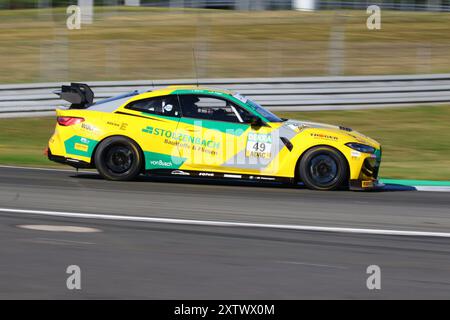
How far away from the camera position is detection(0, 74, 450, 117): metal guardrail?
2064cm

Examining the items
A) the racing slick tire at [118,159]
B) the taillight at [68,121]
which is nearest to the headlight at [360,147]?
the racing slick tire at [118,159]

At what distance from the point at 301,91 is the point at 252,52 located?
6.59 meters

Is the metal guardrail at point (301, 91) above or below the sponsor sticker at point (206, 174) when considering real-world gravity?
above

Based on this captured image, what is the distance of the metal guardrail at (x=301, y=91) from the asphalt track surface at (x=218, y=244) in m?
8.20

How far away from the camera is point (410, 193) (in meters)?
12.5

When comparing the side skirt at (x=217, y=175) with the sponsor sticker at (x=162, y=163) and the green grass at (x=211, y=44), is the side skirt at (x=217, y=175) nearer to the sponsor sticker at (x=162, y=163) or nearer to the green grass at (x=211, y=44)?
the sponsor sticker at (x=162, y=163)

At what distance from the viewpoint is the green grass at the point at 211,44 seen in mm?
25828

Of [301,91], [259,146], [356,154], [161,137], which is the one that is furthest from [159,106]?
[301,91]

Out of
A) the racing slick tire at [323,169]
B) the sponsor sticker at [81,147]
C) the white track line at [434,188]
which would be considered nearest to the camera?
the racing slick tire at [323,169]

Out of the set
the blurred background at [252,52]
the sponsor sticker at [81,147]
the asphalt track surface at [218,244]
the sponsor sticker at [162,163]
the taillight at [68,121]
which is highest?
the blurred background at [252,52]

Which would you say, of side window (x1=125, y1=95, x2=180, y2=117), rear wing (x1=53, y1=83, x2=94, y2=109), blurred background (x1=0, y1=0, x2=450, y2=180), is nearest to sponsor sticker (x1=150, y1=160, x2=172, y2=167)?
side window (x1=125, y1=95, x2=180, y2=117)

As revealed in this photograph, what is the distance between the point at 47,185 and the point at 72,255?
4.34 metres
